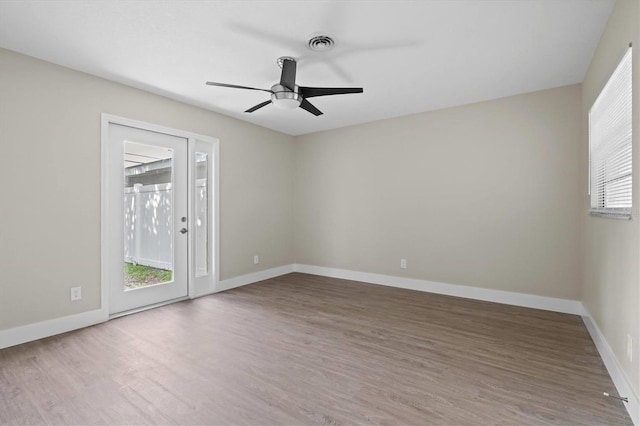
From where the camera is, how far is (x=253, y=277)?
16.6 ft

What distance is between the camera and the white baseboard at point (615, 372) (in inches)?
67.3

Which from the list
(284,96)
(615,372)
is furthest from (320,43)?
(615,372)

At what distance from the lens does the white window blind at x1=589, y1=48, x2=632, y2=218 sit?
6.44ft

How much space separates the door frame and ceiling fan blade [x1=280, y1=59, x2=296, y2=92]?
1973 millimetres

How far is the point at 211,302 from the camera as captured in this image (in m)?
3.98

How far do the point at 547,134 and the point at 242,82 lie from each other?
11.9 feet

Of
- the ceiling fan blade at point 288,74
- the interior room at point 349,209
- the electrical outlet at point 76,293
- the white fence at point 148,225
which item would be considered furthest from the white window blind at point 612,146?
the electrical outlet at point 76,293

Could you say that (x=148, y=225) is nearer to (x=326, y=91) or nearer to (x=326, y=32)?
(x=326, y=91)

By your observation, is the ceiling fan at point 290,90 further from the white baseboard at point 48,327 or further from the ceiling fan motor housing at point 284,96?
the white baseboard at point 48,327

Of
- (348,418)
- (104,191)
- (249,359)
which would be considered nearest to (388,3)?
(348,418)

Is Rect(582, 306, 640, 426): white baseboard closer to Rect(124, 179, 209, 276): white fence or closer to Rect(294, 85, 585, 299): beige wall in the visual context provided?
Rect(294, 85, 585, 299): beige wall

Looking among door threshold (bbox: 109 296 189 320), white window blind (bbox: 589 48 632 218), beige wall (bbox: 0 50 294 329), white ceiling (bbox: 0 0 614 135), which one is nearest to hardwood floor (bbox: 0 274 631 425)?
door threshold (bbox: 109 296 189 320)

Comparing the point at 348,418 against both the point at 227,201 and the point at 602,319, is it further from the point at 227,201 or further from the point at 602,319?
the point at 227,201

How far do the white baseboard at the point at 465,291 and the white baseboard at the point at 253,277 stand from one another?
524mm
